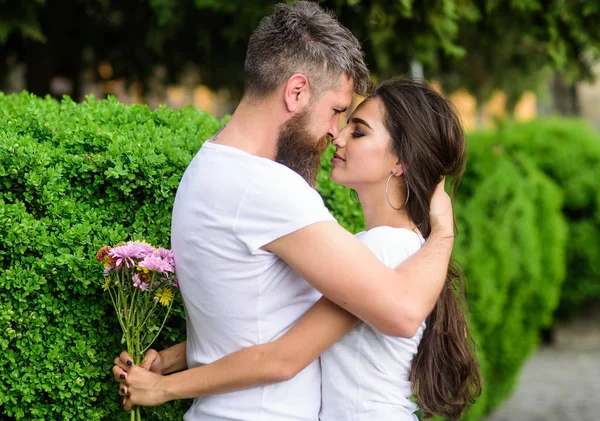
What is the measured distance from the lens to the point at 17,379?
8.82 feet

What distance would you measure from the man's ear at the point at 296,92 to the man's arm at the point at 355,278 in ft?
1.55

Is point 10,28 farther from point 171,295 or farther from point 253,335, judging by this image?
point 253,335

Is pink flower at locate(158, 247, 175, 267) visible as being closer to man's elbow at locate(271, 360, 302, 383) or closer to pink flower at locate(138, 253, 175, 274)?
pink flower at locate(138, 253, 175, 274)


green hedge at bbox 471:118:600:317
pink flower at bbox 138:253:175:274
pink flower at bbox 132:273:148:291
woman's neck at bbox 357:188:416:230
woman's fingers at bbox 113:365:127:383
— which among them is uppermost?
woman's neck at bbox 357:188:416:230

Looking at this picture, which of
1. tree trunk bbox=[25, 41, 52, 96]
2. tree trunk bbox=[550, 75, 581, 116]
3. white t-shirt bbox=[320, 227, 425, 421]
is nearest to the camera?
white t-shirt bbox=[320, 227, 425, 421]

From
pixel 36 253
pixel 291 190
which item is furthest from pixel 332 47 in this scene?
pixel 36 253

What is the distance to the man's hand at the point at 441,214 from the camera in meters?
2.56

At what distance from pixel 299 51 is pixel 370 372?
978mm

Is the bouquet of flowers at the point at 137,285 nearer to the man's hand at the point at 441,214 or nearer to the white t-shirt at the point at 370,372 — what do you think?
the white t-shirt at the point at 370,372

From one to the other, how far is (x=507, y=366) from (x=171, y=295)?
174 inches

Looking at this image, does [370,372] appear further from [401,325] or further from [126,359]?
[126,359]

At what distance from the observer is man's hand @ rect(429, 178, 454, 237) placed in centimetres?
256

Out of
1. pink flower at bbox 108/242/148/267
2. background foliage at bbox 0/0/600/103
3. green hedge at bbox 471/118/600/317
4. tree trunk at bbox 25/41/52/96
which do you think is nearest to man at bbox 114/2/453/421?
pink flower at bbox 108/242/148/267

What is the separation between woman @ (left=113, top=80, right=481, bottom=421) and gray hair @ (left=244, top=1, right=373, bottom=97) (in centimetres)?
23
